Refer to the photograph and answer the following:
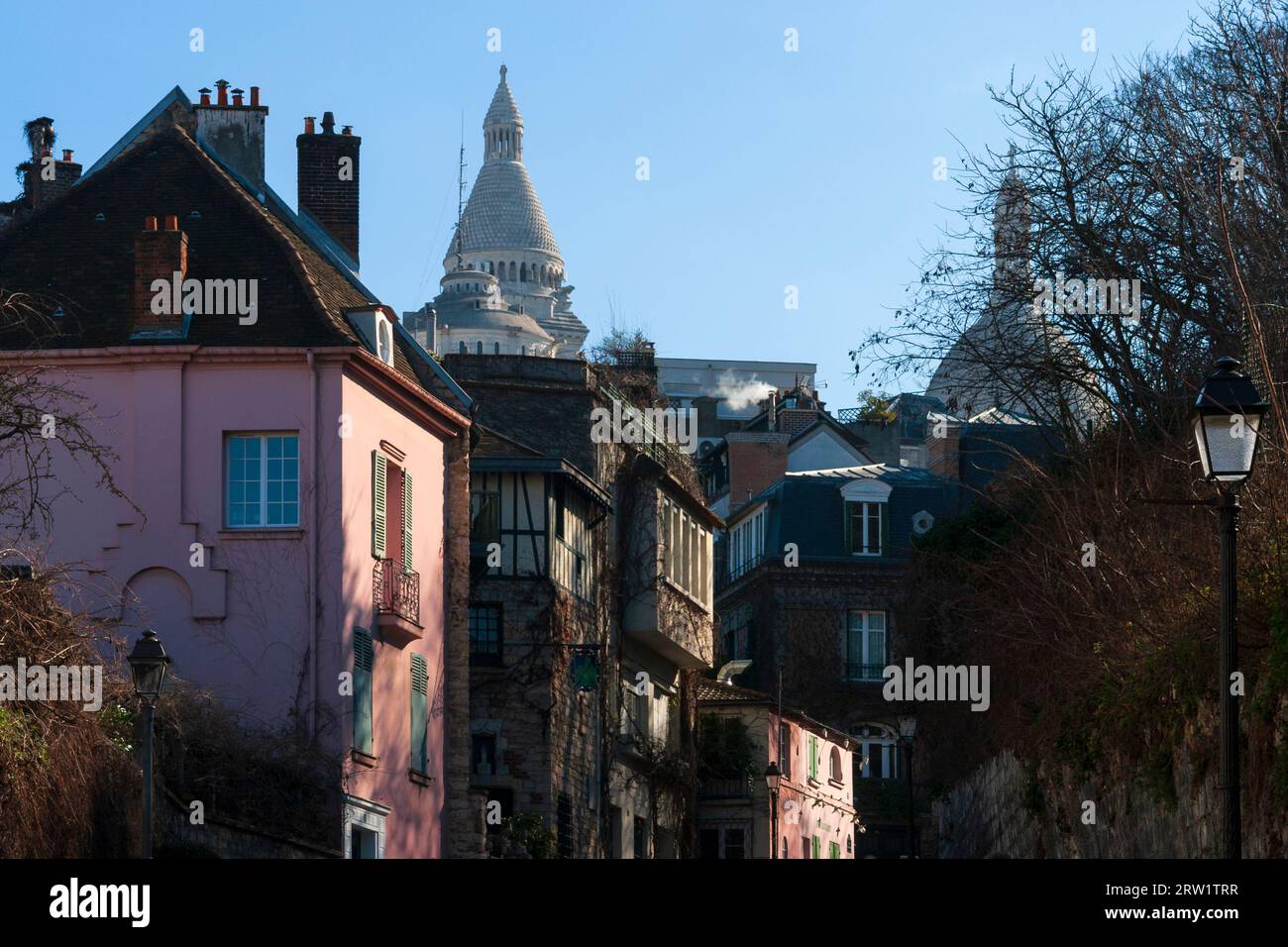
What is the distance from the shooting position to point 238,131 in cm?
3875

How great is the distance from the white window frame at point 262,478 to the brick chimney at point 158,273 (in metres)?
1.82

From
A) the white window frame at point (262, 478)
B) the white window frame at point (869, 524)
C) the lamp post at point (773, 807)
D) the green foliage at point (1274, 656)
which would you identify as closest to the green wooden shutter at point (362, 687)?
the white window frame at point (262, 478)

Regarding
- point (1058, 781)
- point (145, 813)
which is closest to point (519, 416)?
point (1058, 781)

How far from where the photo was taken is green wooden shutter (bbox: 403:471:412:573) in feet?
116

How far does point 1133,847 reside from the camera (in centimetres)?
2350

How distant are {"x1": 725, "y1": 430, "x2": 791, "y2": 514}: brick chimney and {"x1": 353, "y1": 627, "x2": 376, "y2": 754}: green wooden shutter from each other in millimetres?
46132

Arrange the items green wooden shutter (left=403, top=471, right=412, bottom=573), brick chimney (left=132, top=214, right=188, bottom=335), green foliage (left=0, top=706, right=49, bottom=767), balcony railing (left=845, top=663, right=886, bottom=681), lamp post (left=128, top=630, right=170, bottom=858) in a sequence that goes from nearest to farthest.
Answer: green foliage (left=0, top=706, right=49, bottom=767), lamp post (left=128, top=630, right=170, bottom=858), brick chimney (left=132, top=214, right=188, bottom=335), green wooden shutter (left=403, top=471, right=412, bottom=573), balcony railing (left=845, top=663, right=886, bottom=681)

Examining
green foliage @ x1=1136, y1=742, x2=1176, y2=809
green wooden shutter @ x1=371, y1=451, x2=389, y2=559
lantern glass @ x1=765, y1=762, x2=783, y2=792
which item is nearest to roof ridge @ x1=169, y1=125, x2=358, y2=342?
green wooden shutter @ x1=371, y1=451, x2=389, y2=559

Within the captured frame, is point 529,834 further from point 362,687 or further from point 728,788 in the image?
point 728,788

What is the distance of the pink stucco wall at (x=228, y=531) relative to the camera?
32.0 m

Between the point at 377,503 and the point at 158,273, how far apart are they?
4.69 metres

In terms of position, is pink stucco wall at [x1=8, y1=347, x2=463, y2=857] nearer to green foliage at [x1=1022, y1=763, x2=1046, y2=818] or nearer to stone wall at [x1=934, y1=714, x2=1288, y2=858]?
green foliage at [x1=1022, y1=763, x2=1046, y2=818]

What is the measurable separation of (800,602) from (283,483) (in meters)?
35.0

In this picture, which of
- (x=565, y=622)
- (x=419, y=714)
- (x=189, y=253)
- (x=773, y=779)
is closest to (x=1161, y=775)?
(x=419, y=714)
